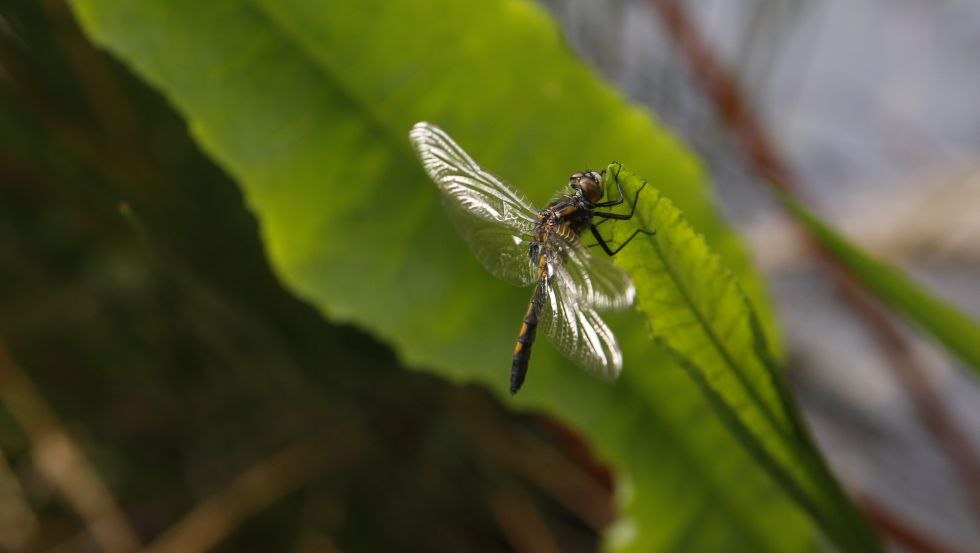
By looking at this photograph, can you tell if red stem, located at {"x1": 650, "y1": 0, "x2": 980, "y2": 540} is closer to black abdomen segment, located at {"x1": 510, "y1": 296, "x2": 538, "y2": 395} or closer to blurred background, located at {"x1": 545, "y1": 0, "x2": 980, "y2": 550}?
blurred background, located at {"x1": 545, "y1": 0, "x2": 980, "y2": 550}

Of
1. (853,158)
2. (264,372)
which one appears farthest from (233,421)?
(853,158)

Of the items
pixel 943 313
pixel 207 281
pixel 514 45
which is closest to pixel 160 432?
pixel 207 281

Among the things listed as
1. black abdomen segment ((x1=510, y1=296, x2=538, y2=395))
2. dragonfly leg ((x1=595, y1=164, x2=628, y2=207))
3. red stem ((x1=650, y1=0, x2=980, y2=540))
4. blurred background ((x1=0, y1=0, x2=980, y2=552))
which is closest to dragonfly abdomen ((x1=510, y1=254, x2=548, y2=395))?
black abdomen segment ((x1=510, y1=296, x2=538, y2=395))

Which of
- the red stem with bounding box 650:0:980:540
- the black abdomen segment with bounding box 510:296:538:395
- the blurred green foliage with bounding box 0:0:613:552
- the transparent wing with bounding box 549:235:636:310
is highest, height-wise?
the red stem with bounding box 650:0:980:540

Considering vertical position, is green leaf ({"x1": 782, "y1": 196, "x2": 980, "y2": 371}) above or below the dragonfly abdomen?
above

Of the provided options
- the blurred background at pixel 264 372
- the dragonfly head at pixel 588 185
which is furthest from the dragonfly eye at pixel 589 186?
the blurred background at pixel 264 372

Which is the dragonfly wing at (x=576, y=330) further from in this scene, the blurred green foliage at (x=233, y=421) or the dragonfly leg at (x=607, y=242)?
Result: the blurred green foliage at (x=233, y=421)

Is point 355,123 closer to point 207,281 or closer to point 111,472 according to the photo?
point 207,281

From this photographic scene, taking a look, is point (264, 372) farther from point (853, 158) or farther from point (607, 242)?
point (853, 158)
